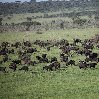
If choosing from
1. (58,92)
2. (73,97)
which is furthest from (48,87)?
(73,97)

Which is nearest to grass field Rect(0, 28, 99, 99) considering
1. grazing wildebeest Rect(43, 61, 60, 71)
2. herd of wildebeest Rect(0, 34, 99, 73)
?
grazing wildebeest Rect(43, 61, 60, 71)

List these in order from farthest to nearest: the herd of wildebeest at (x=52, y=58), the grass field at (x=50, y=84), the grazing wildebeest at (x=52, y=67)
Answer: the herd of wildebeest at (x=52, y=58) < the grazing wildebeest at (x=52, y=67) < the grass field at (x=50, y=84)

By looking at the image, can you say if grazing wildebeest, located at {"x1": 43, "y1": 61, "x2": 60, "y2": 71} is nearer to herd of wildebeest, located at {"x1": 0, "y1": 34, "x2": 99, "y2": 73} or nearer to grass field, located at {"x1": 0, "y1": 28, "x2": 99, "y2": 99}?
herd of wildebeest, located at {"x1": 0, "y1": 34, "x2": 99, "y2": 73}

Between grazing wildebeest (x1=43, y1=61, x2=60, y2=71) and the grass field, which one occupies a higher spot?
grazing wildebeest (x1=43, y1=61, x2=60, y2=71)

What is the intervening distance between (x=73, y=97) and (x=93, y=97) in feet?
4.18

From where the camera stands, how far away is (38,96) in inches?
770

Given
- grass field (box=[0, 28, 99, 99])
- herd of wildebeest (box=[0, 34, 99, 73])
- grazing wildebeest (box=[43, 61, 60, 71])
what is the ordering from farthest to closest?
herd of wildebeest (box=[0, 34, 99, 73])
grazing wildebeest (box=[43, 61, 60, 71])
grass field (box=[0, 28, 99, 99])

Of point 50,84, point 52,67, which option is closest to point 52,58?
point 52,67

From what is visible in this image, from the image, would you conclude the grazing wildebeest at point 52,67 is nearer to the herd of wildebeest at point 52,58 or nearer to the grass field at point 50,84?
the herd of wildebeest at point 52,58

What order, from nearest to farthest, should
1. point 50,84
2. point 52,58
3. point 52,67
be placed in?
point 50,84, point 52,67, point 52,58

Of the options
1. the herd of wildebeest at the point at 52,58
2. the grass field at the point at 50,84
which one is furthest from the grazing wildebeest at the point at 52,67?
the grass field at the point at 50,84

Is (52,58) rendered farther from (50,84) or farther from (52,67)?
(50,84)

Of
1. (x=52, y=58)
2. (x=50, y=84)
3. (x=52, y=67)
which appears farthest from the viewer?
(x=52, y=58)

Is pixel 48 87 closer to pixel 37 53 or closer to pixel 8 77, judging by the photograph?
pixel 8 77
